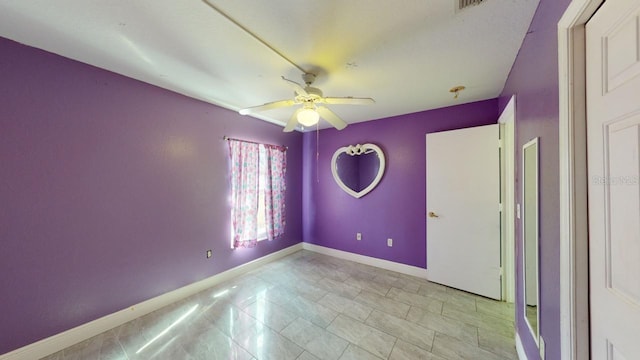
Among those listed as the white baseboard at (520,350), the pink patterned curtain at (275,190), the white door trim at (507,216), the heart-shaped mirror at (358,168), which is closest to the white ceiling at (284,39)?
the white door trim at (507,216)

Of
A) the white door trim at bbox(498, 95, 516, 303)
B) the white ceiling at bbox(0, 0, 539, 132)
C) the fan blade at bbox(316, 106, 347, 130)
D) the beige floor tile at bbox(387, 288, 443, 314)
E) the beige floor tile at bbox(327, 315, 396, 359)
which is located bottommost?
the beige floor tile at bbox(327, 315, 396, 359)

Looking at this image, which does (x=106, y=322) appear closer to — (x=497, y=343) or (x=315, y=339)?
(x=315, y=339)

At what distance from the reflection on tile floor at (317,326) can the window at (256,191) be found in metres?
0.71

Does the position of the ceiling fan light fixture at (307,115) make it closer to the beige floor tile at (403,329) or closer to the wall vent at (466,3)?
the wall vent at (466,3)

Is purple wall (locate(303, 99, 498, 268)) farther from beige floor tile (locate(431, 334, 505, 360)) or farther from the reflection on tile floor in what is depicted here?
beige floor tile (locate(431, 334, 505, 360))

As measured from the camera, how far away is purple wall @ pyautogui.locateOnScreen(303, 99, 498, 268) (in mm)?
2809

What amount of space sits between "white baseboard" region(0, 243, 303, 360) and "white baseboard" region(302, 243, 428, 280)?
145 cm

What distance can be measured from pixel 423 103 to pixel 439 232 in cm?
165

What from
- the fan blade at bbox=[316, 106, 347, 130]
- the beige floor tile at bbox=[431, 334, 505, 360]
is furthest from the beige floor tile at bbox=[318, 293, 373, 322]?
the fan blade at bbox=[316, 106, 347, 130]

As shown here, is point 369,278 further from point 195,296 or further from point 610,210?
point 610,210

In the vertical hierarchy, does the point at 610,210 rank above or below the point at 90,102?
below

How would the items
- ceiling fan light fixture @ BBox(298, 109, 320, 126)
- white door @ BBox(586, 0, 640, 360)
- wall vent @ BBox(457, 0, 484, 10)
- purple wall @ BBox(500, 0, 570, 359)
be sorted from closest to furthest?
white door @ BBox(586, 0, 640, 360) < purple wall @ BBox(500, 0, 570, 359) < wall vent @ BBox(457, 0, 484, 10) < ceiling fan light fixture @ BBox(298, 109, 320, 126)

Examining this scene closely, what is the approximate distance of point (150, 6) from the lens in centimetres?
117

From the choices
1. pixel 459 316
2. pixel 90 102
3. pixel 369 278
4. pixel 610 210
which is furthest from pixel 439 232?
pixel 90 102
